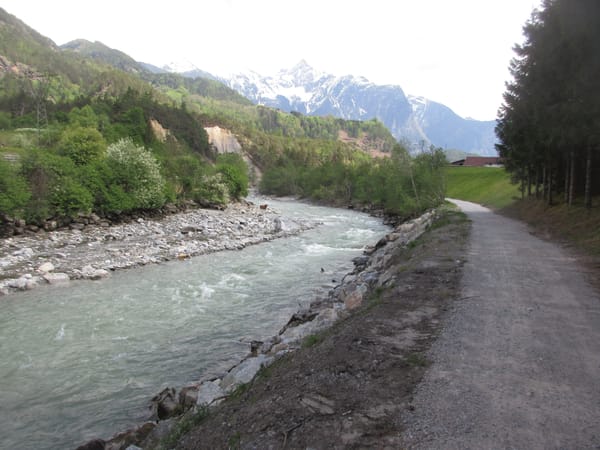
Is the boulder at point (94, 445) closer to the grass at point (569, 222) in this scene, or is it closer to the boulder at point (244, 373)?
the boulder at point (244, 373)

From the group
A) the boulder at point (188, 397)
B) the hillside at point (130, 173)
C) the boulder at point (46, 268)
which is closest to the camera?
the boulder at point (188, 397)

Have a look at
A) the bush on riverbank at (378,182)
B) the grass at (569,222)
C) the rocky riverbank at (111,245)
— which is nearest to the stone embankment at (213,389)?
the grass at (569,222)

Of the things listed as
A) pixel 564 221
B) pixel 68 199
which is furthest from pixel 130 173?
pixel 564 221

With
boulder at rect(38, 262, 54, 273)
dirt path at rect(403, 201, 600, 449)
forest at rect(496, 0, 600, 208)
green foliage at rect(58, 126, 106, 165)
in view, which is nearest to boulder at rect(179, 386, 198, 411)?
dirt path at rect(403, 201, 600, 449)

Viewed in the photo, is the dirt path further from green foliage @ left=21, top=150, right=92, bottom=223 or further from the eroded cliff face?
the eroded cliff face

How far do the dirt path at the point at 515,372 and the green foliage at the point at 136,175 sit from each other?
33.2 metres

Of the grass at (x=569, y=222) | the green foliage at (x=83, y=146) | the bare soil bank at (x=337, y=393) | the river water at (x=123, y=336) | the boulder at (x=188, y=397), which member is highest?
the green foliage at (x=83, y=146)

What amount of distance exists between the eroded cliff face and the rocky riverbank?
365 feet

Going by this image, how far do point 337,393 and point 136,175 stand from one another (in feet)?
120

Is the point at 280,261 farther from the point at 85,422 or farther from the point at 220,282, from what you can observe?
the point at 85,422

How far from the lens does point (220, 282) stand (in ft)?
57.3

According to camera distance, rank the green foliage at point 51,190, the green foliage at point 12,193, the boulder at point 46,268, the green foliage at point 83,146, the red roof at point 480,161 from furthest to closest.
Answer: the red roof at point 480,161
the green foliage at point 83,146
the green foliage at point 51,190
the green foliage at point 12,193
the boulder at point 46,268

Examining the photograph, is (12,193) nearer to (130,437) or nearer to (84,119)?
(130,437)

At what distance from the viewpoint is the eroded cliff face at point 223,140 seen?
5581 inches
